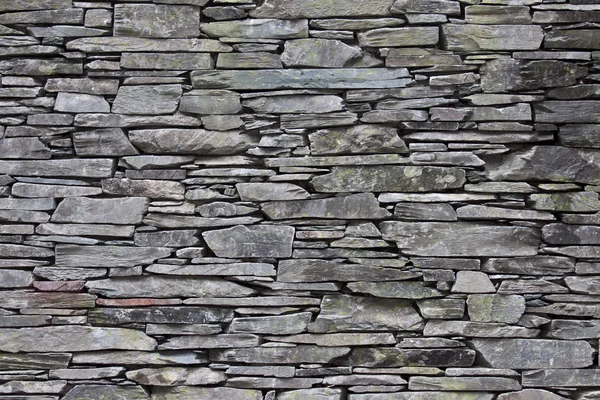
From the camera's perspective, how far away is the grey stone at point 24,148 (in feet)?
9.12

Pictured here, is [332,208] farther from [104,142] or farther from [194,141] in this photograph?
[104,142]

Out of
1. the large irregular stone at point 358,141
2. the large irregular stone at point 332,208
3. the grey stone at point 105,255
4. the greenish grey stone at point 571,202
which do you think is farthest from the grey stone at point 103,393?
the greenish grey stone at point 571,202

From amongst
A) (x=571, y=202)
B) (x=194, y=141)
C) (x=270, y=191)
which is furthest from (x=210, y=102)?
(x=571, y=202)

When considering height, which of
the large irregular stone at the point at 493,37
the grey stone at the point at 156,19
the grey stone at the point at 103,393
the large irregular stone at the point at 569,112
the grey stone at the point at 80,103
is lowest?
the grey stone at the point at 103,393

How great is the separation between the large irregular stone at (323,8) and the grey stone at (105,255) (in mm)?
1129

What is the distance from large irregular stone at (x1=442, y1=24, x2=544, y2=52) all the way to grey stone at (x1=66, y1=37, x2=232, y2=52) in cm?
95

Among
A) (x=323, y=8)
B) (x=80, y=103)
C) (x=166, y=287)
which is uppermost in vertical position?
(x=323, y=8)

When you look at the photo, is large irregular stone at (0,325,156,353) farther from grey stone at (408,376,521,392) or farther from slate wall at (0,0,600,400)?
grey stone at (408,376,521,392)

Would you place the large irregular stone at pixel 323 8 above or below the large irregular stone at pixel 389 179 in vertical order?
above

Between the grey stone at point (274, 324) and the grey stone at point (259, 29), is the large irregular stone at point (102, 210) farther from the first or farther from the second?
the grey stone at point (259, 29)

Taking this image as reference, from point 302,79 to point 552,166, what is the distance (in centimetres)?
112

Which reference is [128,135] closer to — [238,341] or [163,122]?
[163,122]

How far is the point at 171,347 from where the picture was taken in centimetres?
275

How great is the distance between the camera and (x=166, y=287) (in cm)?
277
